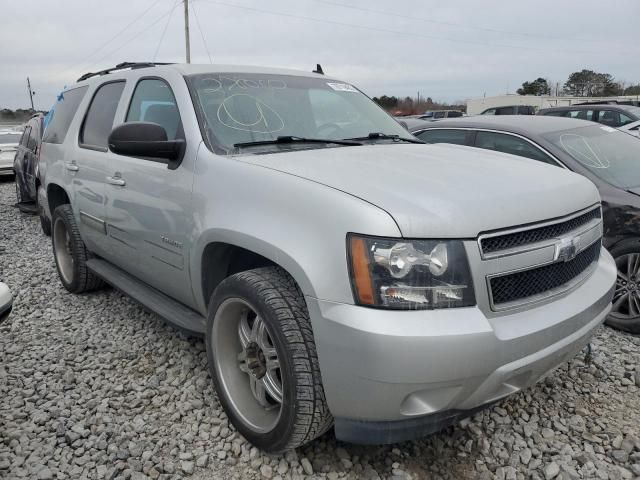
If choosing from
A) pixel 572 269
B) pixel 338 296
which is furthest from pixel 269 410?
pixel 572 269

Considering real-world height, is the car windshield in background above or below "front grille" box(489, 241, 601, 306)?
above

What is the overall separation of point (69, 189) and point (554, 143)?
405 centimetres

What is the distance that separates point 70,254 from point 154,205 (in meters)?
2.16

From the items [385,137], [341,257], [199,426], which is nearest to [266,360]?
[199,426]

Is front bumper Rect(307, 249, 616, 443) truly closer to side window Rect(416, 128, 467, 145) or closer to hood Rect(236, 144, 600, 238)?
hood Rect(236, 144, 600, 238)

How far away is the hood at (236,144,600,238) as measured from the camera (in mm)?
1897

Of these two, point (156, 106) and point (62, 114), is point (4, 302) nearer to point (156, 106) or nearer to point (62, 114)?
point (156, 106)

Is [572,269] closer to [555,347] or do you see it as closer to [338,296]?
[555,347]

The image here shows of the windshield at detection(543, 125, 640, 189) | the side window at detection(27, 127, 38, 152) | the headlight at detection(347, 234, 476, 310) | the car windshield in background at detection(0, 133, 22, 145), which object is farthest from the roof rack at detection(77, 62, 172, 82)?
the car windshield in background at detection(0, 133, 22, 145)

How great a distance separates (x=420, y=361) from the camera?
5.83ft

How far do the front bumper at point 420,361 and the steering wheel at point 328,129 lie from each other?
142cm

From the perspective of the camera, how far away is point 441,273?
186 centimetres

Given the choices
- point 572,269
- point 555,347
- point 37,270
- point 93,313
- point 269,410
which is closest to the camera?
point 555,347

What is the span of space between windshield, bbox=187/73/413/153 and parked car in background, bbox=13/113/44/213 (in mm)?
5851
